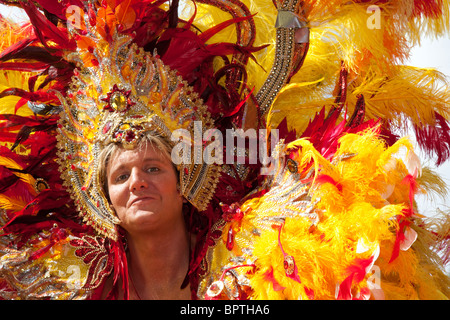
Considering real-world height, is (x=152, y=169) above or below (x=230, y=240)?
above

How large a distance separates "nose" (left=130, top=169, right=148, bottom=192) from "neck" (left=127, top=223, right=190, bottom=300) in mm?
251

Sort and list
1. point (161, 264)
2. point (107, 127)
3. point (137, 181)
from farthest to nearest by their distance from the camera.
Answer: point (161, 264) < point (107, 127) < point (137, 181)

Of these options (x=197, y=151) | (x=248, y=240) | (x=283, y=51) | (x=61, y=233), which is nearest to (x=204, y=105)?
(x=197, y=151)

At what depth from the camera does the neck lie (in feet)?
9.04

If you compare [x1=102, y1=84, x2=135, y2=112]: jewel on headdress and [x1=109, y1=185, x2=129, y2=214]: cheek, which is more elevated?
[x1=102, y1=84, x2=135, y2=112]: jewel on headdress

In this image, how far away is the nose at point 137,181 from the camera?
256cm

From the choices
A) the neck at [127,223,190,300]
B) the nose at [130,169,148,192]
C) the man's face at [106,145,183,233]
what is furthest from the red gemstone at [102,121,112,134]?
the neck at [127,223,190,300]

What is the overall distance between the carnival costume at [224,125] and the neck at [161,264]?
59mm

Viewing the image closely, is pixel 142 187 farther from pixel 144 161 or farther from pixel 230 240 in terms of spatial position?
pixel 230 240

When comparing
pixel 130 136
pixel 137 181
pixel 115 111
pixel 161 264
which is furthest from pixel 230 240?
pixel 115 111

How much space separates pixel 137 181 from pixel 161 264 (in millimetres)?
418

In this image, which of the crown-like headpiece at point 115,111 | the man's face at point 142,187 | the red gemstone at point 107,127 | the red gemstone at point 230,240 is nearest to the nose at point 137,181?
the man's face at point 142,187

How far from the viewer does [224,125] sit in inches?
112

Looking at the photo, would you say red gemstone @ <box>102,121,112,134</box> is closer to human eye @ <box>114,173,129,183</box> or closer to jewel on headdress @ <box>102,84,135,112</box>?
jewel on headdress @ <box>102,84,135,112</box>
